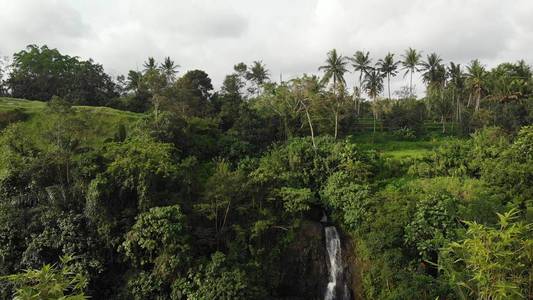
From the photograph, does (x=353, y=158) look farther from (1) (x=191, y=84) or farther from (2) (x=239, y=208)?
(1) (x=191, y=84)

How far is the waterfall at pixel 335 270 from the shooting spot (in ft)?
81.6

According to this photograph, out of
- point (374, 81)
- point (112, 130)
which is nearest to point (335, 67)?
point (374, 81)

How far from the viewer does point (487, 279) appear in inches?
437

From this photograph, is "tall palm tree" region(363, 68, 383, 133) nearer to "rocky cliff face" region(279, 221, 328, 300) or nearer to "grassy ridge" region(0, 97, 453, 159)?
"grassy ridge" region(0, 97, 453, 159)

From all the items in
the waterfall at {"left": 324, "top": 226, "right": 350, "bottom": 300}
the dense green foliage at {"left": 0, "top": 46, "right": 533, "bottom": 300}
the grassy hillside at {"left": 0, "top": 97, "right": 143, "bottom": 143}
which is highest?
the grassy hillside at {"left": 0, "top": 97, "right": 143, "bottom": 143}

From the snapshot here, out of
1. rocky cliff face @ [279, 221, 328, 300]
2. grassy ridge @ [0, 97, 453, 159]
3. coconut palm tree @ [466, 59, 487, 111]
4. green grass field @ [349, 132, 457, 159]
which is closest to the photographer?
rocky cliff face @ [279, 221, 328, 300]

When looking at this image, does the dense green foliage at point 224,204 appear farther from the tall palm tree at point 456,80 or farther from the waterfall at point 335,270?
the tall palm tree at point 456,80

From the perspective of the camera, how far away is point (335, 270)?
25.6m

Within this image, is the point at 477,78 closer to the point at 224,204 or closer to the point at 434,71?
the point at 434,71

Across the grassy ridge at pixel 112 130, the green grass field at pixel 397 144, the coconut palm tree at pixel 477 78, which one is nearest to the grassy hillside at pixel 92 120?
the grassy ridge at pixel 112 130

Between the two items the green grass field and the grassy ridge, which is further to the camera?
the green grass field

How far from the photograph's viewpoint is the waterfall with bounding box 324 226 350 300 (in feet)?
81.6

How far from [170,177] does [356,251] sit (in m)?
11.9

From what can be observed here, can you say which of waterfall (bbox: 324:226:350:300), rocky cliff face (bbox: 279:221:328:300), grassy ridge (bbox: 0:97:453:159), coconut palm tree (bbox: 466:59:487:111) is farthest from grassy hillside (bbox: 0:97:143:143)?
coconut palm tree (bbox: 466:59:487:111)
